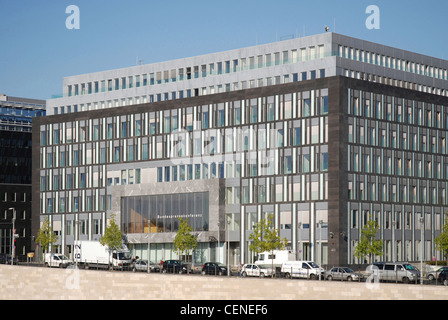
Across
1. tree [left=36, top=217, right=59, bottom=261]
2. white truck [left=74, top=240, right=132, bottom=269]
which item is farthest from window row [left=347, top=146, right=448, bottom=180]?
tree [left=36, top=217, right=59, bottom=261]

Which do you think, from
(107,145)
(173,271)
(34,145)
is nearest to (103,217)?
(107,145)

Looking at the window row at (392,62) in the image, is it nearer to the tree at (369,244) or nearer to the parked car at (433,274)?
the tree at (369,244)

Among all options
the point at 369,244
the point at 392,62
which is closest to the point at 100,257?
the point at 369,244

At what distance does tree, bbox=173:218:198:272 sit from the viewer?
10650 centimetres

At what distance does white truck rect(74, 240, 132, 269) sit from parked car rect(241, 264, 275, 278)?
57.3 ft

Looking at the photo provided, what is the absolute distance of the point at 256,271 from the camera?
84375 millimetres

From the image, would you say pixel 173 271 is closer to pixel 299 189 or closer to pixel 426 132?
pixel 299 189

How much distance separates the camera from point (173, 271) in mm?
89375

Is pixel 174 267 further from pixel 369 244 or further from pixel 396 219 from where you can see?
pixel 396 219

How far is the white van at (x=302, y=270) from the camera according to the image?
265 ft

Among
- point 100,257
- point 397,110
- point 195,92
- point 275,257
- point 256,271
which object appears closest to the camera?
point 256,271

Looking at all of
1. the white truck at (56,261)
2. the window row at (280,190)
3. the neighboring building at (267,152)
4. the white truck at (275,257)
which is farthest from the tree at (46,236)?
the white truck at (275,257)

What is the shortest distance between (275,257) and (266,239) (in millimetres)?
5720

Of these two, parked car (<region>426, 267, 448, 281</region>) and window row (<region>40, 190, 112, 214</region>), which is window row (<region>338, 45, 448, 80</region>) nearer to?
parked car (<region>426, 267, 448, 281</region>)
